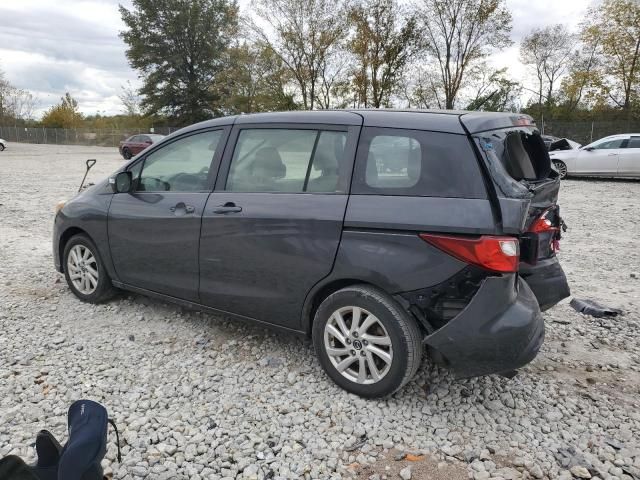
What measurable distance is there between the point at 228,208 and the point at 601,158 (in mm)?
15479

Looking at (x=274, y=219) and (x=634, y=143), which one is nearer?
(x=274, y=219)

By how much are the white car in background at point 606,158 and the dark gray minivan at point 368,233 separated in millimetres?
13735

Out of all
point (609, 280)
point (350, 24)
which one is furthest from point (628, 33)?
point (609, 280)

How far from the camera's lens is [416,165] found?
2789 millimetres

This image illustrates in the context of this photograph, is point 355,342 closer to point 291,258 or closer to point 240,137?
point 291,258

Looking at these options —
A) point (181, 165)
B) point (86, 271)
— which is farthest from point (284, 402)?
point (86, 271)

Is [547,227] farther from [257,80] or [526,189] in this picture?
[257,80]

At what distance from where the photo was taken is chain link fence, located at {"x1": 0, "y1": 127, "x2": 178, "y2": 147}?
50188mm

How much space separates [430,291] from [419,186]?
59 centimetres

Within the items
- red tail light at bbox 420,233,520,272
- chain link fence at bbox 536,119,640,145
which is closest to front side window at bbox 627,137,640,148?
chain link fence at bbox 536,119,640,145

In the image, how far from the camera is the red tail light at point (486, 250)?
99.5 inches

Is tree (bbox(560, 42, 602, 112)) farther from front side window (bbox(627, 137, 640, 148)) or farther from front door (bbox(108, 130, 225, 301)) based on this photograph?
front door (bbox(108, 130, 225, 301))

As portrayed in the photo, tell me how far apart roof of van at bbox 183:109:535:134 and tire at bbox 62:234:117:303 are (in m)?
2.08

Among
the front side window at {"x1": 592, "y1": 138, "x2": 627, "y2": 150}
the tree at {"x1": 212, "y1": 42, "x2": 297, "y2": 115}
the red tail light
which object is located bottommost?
the red tail light
